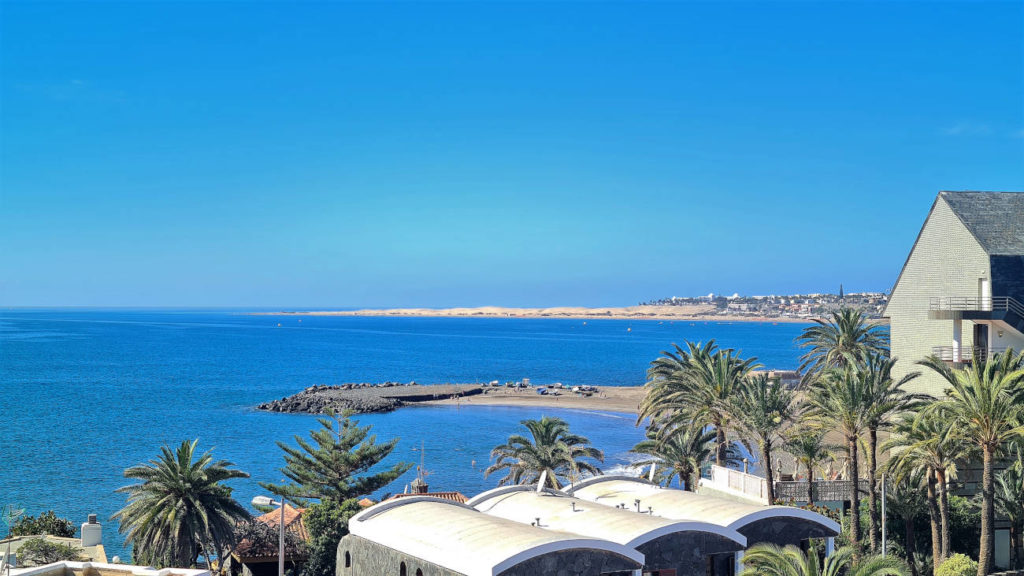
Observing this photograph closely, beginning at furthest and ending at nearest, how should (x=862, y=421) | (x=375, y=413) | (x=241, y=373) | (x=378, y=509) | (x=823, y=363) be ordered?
(x=241, y=373), (x=375, y=413), (x=823, y=363), (x=862, y=421), (x=378, y=509)

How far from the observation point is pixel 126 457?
83875mm

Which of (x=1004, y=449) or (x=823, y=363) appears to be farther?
(x=823, y=363)

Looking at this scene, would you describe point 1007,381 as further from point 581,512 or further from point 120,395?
point 120,395

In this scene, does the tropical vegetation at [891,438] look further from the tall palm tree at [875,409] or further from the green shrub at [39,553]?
the green shrub at [39,553]

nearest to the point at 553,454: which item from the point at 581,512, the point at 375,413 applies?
the point at 581,512

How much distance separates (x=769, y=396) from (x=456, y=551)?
62.4ft

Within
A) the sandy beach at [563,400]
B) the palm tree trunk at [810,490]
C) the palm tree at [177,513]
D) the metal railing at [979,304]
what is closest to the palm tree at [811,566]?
the palm tree trunk at [810,490]

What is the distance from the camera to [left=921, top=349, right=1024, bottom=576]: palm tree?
102 ft

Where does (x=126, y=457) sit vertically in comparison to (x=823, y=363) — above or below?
below

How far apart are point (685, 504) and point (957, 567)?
34.9 ft

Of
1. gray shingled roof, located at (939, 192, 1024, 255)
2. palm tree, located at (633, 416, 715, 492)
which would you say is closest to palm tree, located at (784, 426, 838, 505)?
palm tree, located at (633, 416, 715, 492)

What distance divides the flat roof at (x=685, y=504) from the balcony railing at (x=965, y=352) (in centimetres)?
1582

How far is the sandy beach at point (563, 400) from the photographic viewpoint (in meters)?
125

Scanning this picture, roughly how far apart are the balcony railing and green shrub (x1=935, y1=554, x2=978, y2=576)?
33.6 feet
